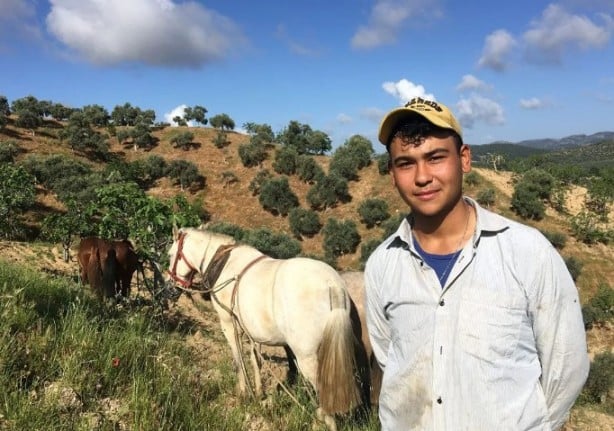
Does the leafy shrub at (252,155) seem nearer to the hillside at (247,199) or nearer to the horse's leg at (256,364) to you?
the hillside at (247,199)

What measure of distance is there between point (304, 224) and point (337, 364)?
77.9 ft

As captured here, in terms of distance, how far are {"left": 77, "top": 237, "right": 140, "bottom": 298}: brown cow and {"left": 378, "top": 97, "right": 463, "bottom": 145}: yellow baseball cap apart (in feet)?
24.0

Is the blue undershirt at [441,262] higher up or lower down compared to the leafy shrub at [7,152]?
lower down

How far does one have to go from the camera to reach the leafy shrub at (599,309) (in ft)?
61.0

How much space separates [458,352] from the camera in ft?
5.42

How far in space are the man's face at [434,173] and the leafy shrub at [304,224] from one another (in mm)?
25809

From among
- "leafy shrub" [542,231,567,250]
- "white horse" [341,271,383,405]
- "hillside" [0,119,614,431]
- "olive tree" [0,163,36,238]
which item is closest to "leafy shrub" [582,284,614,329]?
"hillside" [0,119,614,431]

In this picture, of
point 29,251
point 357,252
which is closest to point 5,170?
point 29,251

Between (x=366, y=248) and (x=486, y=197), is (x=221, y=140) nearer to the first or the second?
(x=366, y=248)

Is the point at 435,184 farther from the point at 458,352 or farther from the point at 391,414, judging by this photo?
the point at 391,414

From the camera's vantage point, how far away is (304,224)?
27672mm

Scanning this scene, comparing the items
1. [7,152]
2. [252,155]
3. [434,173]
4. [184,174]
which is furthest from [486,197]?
[7,152]

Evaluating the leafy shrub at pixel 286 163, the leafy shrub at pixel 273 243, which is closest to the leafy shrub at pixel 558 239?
the leafy shrub at pixel 273 243

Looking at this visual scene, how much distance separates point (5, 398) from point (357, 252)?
23.5 meters
